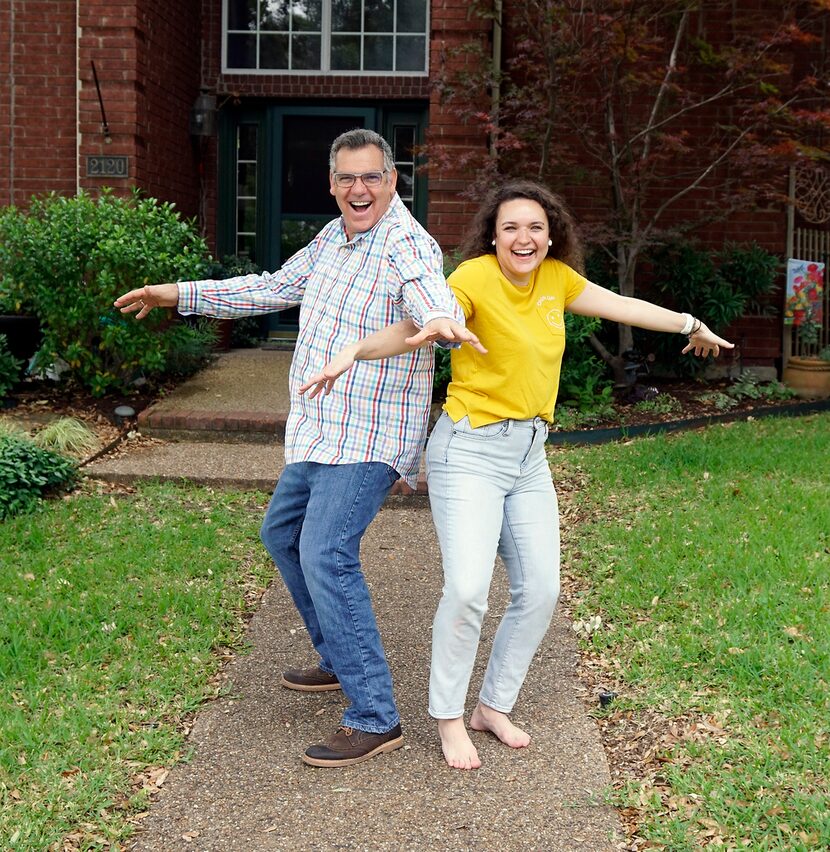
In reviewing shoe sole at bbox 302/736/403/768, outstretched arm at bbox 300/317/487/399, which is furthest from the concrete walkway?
outstretched arm at bbox 300/317/487/399

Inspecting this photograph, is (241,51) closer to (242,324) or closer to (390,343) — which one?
(242,324)

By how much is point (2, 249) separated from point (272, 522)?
18.8ft

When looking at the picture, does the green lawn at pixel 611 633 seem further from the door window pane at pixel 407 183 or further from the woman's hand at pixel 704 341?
the door window pane at pixel 407 183

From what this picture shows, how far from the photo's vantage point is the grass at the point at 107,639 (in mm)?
3504

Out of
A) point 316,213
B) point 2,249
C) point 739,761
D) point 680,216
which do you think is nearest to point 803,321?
point 680,216

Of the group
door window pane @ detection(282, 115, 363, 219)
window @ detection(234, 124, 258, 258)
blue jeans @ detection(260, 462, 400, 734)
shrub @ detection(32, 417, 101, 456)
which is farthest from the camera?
window @ detection(234, 124, 258, 258)

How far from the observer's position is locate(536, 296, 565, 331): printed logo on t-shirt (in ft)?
12.3

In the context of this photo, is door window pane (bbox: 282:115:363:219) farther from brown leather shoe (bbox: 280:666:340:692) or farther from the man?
the man

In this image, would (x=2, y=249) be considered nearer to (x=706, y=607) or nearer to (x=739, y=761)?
(x=706, y=607)

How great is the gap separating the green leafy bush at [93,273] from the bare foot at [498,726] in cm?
543

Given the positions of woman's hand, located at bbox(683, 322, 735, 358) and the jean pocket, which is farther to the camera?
woman's hand, located at bbox(683, 322, 735, 358)

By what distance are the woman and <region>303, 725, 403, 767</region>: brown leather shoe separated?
0.69ft

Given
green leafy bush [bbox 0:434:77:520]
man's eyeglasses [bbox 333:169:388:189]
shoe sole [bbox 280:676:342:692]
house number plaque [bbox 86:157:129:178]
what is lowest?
shoe sole [bbox 280:676:342:692]

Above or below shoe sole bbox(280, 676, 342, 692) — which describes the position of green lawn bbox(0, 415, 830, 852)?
above
